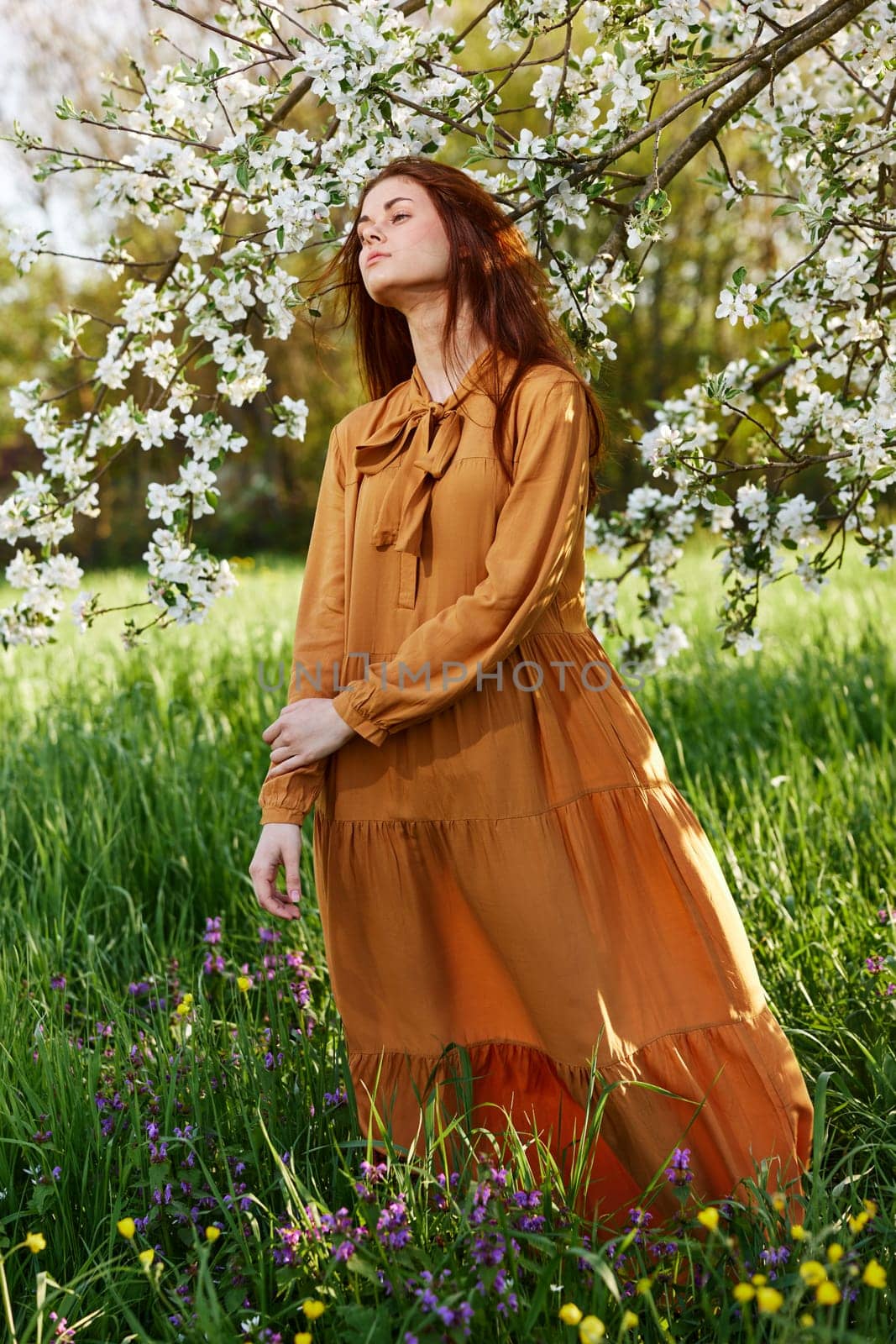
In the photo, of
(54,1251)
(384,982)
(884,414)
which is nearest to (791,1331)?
(384,982)

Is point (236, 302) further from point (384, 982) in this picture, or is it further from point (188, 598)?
point (384, 982)

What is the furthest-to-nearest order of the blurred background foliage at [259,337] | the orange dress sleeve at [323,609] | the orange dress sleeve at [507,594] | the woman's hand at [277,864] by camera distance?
the blurred background foliage at [259,337] → the orange dress sleeve at [323,609] → the woman's hand at [277,864] → the orange dress sleeve at [507,594]

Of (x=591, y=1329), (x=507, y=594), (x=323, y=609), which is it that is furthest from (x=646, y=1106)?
(x=323, y=609)

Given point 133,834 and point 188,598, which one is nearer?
point 188,598

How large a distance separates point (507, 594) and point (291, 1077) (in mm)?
1031

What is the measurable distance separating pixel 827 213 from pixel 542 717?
105 cm

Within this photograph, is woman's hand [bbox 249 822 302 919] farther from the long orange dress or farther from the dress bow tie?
the dress bow tie

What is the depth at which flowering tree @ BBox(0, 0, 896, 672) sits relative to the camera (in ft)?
6.96

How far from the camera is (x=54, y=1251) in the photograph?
175 centimetres

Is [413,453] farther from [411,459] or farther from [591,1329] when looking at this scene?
[591,1329]

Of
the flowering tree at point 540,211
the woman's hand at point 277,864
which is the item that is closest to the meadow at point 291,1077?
the woman's hand at point 277,864

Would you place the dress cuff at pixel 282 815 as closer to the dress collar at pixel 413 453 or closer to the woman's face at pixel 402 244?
the dress collar at pixel 413 453

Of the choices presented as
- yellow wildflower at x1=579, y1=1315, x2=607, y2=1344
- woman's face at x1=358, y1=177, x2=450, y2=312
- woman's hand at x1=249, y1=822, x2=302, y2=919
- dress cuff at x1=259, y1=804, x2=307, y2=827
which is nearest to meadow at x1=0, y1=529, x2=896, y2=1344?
yellow wildflower at x1=579, y1=1315, x2=607, y2=1344

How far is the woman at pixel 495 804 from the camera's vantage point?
179 centimetres
